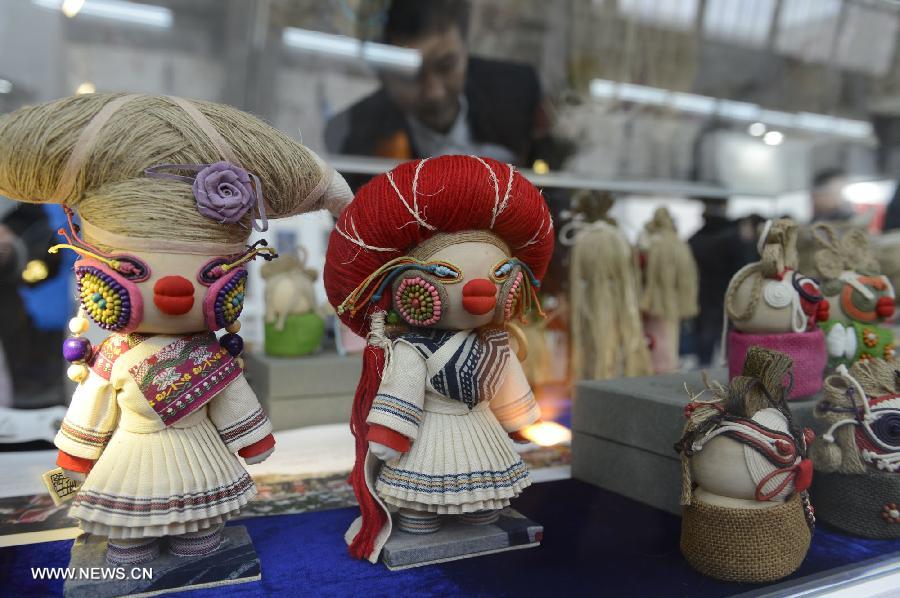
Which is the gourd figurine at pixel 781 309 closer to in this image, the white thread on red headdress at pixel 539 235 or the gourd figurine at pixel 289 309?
the white thread on red headdress at pixel 539 235

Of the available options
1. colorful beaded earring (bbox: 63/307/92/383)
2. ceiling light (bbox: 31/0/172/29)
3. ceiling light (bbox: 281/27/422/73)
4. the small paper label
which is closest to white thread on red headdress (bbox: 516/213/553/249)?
colorful beaded earring (bbox: 63/307/92/383)

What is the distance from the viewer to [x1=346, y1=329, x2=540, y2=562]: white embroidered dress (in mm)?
1540

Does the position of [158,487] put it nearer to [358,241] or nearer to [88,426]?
[88,426]

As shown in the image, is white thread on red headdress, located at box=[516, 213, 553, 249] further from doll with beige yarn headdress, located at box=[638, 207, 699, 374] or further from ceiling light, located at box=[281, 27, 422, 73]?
ceiling light, located at box=[281, 27, 422, 73]

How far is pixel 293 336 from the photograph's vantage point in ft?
9.20

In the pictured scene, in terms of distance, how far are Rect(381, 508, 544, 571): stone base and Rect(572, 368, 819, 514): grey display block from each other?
1.37 feet

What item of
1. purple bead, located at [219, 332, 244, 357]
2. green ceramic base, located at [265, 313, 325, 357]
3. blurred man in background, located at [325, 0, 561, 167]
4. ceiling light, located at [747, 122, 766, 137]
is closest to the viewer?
purple bead, located at [219, 332, 244, 357]

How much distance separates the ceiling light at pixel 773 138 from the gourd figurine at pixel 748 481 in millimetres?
3109

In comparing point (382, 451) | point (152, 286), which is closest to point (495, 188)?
point (382, 451)

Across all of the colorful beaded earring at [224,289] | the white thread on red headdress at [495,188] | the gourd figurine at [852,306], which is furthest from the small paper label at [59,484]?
the gourd figurine at [852,306]

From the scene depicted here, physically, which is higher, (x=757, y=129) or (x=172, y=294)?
(x=757, y=129)

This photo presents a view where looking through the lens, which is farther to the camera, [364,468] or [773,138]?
[773,138]

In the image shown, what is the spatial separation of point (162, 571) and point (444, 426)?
2.06 ft

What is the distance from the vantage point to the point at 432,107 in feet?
11.2
